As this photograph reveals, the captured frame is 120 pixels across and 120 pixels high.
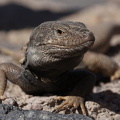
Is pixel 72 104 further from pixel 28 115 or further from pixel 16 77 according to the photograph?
pixel 28 115

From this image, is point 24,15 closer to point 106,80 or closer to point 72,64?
point 106,80

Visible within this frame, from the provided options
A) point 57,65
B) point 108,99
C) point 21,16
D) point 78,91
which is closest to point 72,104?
point 78,91

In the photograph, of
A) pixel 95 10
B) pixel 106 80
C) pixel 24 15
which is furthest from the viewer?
pixel 24 15

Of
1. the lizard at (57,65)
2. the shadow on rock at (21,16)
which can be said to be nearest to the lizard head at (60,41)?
the lizard at (57,65)

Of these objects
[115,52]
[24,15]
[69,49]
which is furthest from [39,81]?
[24,15]

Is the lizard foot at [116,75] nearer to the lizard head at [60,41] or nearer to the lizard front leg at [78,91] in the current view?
the lizard front leg at [78,91]

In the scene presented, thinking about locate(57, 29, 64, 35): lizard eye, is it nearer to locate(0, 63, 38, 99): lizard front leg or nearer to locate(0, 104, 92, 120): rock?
locate(0, 63, 38, 99): lizard front leg

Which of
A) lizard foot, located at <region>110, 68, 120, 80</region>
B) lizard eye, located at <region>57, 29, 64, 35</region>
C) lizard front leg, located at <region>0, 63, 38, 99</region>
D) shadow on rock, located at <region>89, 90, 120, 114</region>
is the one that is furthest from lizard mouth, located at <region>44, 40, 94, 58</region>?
lizard foot, located at <region>110, 68, 120, 80</region>
